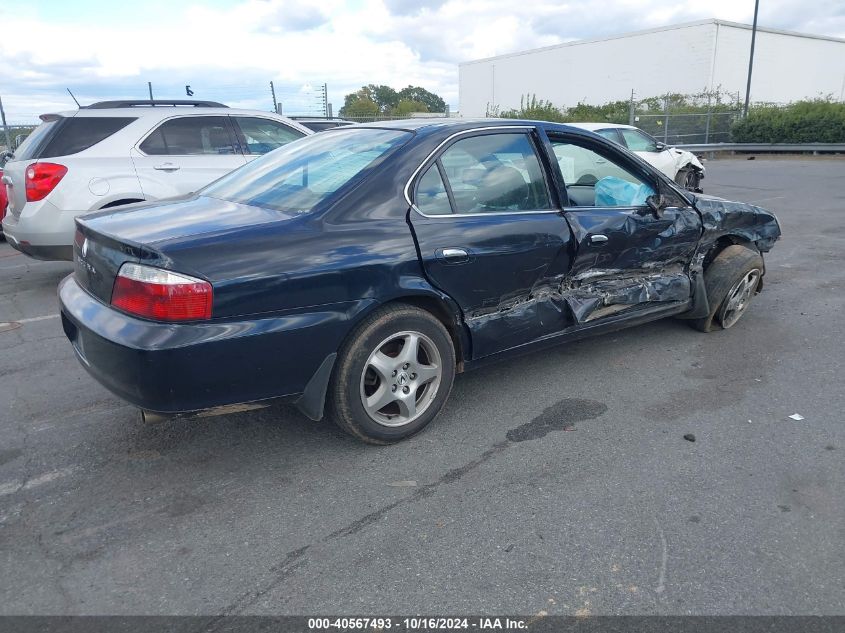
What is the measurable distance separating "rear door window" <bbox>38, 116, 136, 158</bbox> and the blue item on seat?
479 cm

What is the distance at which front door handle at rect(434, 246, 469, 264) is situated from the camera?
11.0 feet

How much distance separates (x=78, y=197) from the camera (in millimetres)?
6129

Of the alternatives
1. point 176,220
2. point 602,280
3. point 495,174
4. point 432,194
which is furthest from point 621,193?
point 176,220

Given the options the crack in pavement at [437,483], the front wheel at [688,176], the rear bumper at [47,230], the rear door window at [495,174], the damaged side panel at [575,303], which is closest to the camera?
the crack in pavement at [437,483]

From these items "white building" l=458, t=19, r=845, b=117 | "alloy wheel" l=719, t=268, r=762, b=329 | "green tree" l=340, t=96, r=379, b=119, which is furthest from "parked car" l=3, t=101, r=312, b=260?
"white building" l=458, t=19, r=845, b=117

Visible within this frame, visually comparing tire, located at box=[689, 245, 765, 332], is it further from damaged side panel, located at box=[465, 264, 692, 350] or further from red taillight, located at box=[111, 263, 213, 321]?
red taillight, located at box=[111, 263, 213, 321]

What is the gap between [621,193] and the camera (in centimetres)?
459

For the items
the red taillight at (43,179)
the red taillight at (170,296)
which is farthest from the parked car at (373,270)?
the red taillight at (43,179)

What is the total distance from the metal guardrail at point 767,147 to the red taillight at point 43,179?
2412 cm

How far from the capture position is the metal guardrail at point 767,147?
→ 2573 cm

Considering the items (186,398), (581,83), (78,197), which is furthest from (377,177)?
(581,83)

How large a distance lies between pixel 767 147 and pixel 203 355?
1180 inches

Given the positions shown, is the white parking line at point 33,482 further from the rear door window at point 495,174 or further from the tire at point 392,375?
the rear door window at point 495,174

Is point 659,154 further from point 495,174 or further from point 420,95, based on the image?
point 420,95
